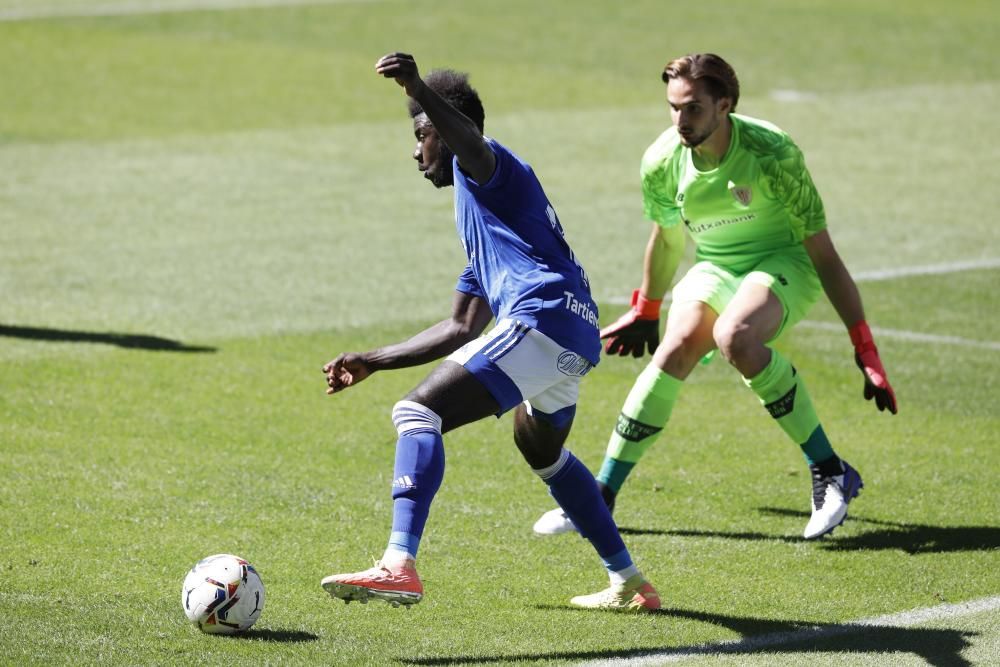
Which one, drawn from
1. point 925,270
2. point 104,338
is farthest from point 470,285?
point 925,270

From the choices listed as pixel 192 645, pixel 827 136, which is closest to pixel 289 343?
pixel 192 645

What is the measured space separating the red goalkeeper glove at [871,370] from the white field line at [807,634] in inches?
38.3

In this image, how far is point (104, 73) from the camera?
24531 mm

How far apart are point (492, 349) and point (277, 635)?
4.42 ft

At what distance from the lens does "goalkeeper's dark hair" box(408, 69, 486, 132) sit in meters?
6.24

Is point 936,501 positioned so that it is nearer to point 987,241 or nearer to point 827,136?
point 987,241

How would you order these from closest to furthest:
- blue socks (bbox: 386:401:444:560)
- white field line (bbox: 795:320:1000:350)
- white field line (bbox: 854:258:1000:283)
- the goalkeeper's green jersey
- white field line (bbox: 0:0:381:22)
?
blue socks (bbox: 386:401:444:560)
the goalkeeper's green jersey
white field line (bbox: 795:320:1000:350)
white field line (bbox: 854:258:1000:283)
white field line (bbox: 0:0:381:22)

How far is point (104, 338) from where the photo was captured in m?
11.2

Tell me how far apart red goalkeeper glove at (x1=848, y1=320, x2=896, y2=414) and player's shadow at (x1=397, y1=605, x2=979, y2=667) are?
3.80 feet

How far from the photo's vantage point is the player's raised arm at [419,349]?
6.15m

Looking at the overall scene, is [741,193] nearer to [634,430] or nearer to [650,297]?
[650,297]

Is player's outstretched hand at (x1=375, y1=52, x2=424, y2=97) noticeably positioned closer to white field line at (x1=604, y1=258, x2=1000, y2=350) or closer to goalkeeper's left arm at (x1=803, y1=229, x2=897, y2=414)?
goalkeeper's left arm at (x1=803, y1=229, x2=897, y2=414)

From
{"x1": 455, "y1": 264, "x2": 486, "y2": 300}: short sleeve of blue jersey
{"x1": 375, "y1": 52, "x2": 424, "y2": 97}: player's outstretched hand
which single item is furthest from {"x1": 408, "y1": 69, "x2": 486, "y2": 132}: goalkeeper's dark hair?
{"x1": 455, "y1": 264, "x2": 486, "y2": 300}: short sleeve of blue jersey

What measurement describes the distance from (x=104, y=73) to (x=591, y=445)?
17.3 m
